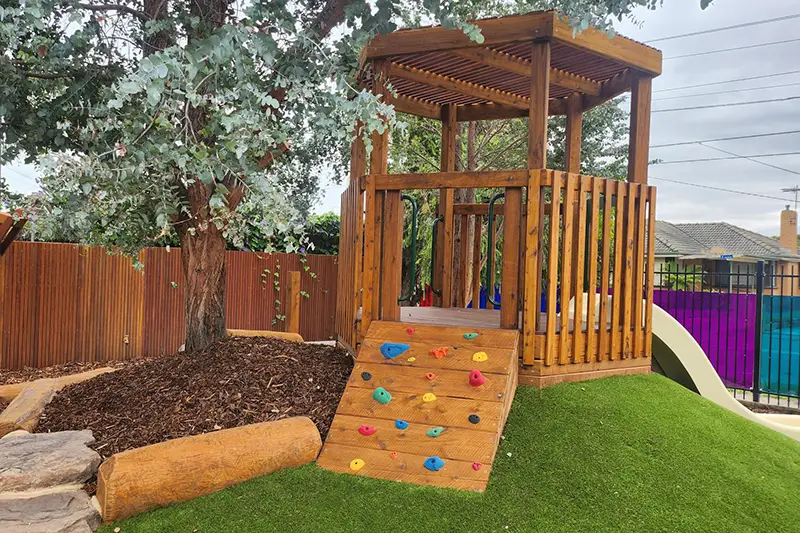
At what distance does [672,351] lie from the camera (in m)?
6.60

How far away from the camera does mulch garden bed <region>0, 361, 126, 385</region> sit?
667 cm

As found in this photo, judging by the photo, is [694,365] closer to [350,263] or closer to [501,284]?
[501,284]

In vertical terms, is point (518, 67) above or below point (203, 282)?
above

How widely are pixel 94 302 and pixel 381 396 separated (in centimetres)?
575

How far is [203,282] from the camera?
521cm

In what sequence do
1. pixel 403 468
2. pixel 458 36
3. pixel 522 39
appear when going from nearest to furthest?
pixel 403 468, pixel 522 39, pixel 458 36

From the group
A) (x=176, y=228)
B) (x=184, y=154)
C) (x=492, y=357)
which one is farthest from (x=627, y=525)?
(x=176, y=228)

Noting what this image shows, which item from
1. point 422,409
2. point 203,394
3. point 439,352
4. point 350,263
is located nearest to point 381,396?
point 422,409

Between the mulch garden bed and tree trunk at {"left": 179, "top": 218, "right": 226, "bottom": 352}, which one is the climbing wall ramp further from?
the mulch garden bed

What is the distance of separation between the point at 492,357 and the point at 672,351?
344 centimetres

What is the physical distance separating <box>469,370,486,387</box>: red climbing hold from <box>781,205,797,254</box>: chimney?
31.2m

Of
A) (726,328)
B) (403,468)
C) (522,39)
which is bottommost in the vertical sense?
(403,468)

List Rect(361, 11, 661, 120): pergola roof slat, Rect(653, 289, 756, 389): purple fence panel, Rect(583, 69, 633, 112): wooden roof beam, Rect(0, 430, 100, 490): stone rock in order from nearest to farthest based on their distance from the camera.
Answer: Rect(0, 430, 100, 490): stone rock, Rect(361, 11, 661, 120): pergola roof slat, Rect(583, 69, 633, 112): wooden roof beam, Rect(653, 289, 756, 389): purple fence panel

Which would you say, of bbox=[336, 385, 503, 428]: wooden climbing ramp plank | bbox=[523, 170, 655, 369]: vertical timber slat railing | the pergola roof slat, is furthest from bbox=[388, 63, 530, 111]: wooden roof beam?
bbox=[336, 385, 503, 428]: wooden climbing ramp plank
